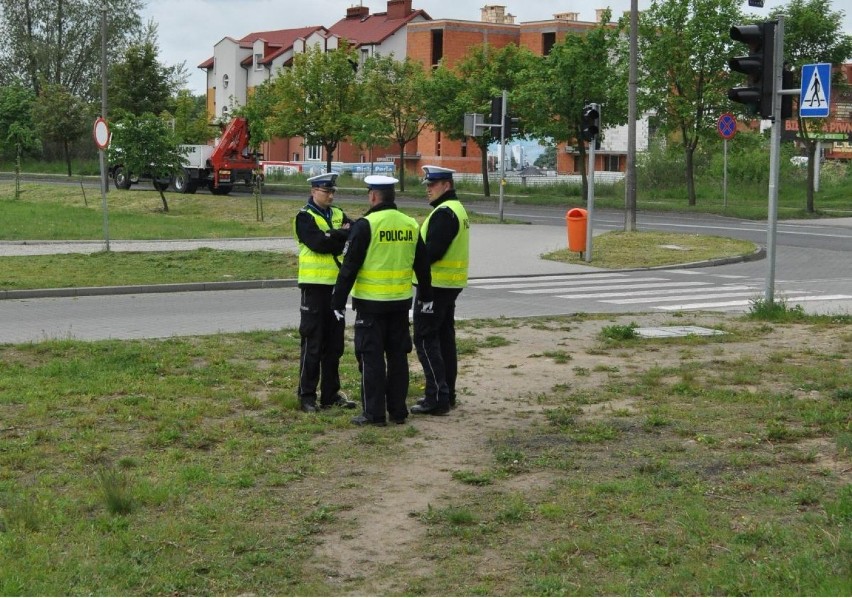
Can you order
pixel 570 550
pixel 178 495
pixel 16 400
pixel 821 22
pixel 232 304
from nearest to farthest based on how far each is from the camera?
pixel 570 550
pixel 178 495
pixel 16 400
pixel 232 304
pixel 821 22

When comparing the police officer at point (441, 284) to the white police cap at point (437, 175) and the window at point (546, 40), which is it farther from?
the window at point (546, 40)

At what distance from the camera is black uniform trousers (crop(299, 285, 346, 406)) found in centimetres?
914

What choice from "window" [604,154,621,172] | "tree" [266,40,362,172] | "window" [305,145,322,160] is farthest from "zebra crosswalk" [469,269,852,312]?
"window" [604,154,621,172]

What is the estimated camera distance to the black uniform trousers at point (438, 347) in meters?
9.13

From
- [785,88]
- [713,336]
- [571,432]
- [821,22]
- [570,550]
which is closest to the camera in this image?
[570,550]

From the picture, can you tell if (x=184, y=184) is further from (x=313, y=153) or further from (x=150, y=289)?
(x=313, y=153)

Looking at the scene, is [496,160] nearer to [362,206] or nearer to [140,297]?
[362,206]

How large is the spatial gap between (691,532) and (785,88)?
9.20 metres

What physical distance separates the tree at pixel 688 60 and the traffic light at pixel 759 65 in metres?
29.7

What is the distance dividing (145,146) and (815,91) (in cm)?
2904

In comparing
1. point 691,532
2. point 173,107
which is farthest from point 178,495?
point 173,107

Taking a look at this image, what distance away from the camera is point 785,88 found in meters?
13.9

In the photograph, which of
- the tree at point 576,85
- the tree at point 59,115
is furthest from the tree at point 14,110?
the tree at point 576,85

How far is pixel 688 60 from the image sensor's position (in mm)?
43156
